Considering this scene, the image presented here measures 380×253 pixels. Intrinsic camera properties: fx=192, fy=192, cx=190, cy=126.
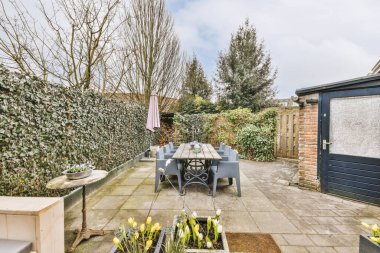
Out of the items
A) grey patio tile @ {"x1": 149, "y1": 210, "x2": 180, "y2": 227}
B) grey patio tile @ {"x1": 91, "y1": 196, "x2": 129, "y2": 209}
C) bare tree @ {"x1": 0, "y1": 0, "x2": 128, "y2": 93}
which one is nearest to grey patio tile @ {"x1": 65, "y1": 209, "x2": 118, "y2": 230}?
grey patio tile @ {"x1": 91, "y1": 196, "x2": 129, "y2": 209}

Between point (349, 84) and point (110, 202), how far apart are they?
526 cm

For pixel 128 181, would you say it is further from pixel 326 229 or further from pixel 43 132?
pixel 326 229

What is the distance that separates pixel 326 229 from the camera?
2.81 metres

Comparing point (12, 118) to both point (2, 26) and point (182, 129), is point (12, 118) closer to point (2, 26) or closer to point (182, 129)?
point (2, 26)

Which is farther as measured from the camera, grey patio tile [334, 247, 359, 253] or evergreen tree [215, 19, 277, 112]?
evergreen tree [215, 19, 277, 112]

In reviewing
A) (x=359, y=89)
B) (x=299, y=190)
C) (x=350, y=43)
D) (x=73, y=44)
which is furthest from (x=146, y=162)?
(x=350, y=43)

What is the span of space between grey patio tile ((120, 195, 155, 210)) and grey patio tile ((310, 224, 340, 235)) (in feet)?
8.79

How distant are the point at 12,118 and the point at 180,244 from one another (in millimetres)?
2479

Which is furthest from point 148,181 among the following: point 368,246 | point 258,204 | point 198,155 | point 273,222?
point 368,246

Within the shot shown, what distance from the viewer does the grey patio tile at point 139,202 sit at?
349 centimetres

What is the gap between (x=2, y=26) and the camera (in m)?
4.11

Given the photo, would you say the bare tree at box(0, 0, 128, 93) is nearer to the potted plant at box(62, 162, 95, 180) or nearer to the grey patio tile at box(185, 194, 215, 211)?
the potted plant at box(62, 162, 95, 180)

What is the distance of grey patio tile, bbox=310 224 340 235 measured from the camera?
8.94 ft

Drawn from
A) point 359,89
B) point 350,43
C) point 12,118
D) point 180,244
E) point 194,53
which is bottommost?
point 180,244
